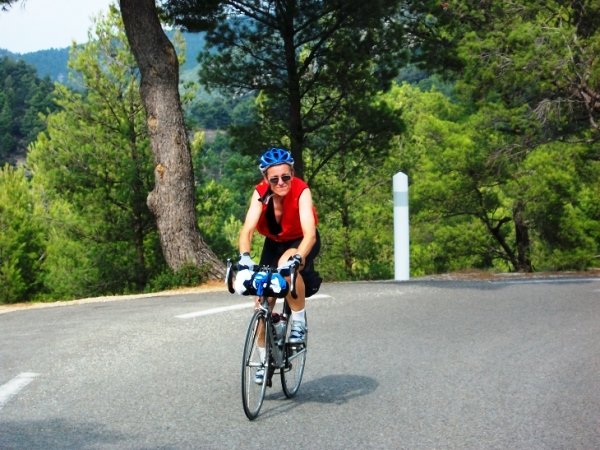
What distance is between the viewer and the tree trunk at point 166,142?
1576 centimetres

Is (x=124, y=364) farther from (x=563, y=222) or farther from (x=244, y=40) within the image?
(x=563, y=222)

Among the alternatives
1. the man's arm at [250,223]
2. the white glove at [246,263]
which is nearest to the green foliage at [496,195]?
the man's arm at [250,223]

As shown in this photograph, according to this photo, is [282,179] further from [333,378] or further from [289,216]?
[333,378]

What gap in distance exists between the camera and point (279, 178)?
6.03 m

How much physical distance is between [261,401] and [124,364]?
2.14 meters

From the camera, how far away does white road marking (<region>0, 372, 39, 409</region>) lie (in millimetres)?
6550

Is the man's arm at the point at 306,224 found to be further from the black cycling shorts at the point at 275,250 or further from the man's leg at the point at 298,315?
the man's leg at the point at 298,315

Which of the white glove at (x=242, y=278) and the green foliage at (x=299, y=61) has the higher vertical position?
the green foliage at (x=299, y=61)

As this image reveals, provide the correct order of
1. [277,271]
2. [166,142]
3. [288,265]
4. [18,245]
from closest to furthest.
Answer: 1. [288,265]
2. [277,271]
3. [166,142]
4. [18,245]

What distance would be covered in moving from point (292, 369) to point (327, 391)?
0.33m

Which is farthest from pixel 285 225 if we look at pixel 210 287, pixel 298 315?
pixel 210 287

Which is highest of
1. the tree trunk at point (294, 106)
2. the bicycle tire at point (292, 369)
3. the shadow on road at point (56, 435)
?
the tree trunk at point (294, 106)

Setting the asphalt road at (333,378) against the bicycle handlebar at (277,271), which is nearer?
the asphalt road at (333,378)

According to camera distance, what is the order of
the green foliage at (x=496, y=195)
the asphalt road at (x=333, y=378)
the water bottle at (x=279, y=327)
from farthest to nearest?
the green foliage at (x=496, y=195)
the water bottle at (x=279, y=327)
the asphalt road at (x=333, y=378)
